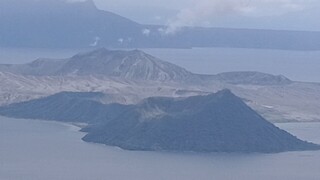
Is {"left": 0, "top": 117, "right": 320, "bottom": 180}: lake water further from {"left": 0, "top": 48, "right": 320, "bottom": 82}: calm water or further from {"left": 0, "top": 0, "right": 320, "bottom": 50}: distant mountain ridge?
{"left": 0, "top": 0, "right": 320, "bottom": 50}: distant mountain ridge

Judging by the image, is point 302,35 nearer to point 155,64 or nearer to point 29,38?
point 29,38

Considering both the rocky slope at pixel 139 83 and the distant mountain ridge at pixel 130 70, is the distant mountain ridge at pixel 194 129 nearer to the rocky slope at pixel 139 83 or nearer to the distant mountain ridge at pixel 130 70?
the rocky slope at pixel 139 83

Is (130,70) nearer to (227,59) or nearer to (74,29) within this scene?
(227,59)

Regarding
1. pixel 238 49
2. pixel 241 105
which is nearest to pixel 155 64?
pixel 241 105

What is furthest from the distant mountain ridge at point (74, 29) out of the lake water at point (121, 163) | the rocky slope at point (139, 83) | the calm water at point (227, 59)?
the lake water at point (121, 163)

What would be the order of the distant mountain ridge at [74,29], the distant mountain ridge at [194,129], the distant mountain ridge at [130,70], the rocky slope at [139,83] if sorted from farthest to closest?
the distant mountain ridge at [74,29] → the distant mountain ridge at [130,70] → the rocky slope at [139,83] → the distant mountain ridge at [194,129]

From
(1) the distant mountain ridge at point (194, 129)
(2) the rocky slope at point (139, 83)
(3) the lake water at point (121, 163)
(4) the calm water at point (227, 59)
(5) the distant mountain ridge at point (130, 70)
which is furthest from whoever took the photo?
(4) the calm water at point (227, 59)

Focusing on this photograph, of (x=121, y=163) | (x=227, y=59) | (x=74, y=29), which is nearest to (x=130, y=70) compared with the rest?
(x=121, y=163)
